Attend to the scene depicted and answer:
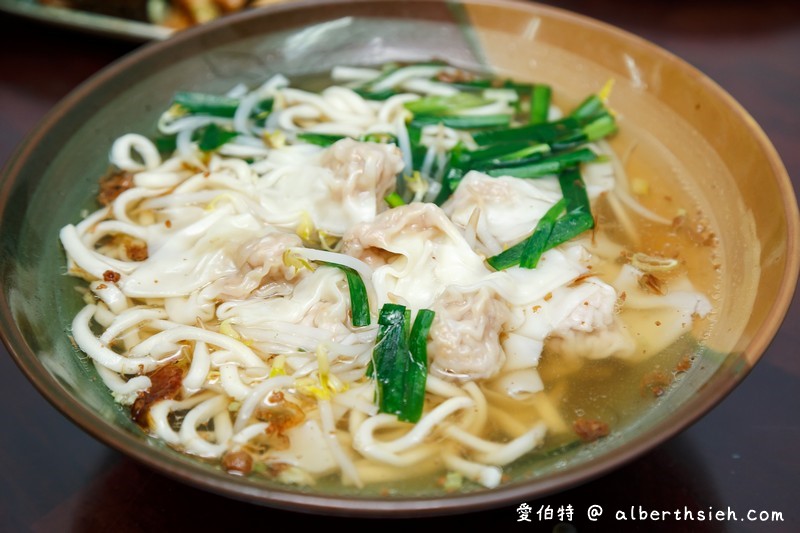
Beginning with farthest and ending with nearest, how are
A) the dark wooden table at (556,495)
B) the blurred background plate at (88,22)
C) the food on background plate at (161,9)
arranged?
the food on background plate at (161,9)
the blurred background plate at (88,22)
the dark wooden table at (556,495)

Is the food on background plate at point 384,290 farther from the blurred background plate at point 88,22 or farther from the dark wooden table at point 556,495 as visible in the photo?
the blurred background plate at point 88,22

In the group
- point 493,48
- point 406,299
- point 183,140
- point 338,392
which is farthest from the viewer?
point 493,48

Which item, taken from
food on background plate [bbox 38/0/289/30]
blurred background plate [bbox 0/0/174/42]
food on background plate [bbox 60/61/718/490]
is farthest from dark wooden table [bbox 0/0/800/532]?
food on background plate [bbox 38/0/289/30]

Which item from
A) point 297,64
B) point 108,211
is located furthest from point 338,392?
point 297,64

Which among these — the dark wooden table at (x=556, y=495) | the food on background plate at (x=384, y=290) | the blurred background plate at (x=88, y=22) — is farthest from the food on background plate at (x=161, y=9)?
the dark wooden table at (x=556, y=495)

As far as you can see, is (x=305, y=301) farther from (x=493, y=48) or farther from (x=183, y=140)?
(x=493, y=48)

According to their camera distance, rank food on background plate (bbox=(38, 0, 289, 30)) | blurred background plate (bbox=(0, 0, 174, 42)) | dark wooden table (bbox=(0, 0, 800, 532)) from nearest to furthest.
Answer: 1. dark wooden table (bbox=(0, 0, 800, 532))
2. blurred background plate (bbox=(0, 0, 174, 42))
3. food on background plate (bbox=(38, 0, 289, 30))

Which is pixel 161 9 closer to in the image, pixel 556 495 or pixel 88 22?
pixel 88 22

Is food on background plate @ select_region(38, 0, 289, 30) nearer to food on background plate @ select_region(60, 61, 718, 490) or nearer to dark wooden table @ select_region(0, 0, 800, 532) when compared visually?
food on background plate @ select_region(60, 61, 718, 490)
